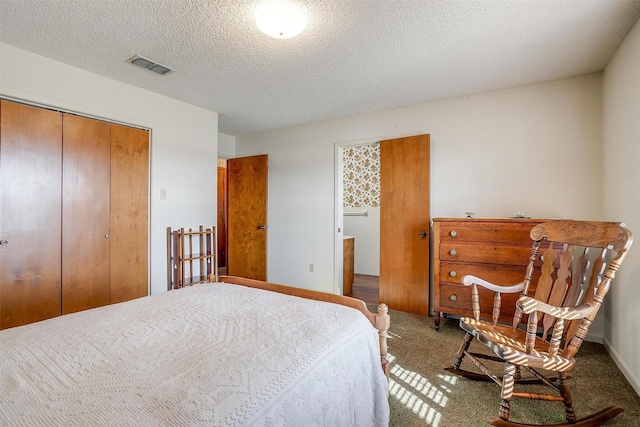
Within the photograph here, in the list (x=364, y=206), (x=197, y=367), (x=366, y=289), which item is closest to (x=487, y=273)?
(x=366, y=289)

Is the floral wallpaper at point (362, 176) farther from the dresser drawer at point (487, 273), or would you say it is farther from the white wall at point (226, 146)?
the dresser drawer at point (487, 273)

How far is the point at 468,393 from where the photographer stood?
1868 millimetres

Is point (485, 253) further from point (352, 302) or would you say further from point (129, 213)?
point (129, 213)

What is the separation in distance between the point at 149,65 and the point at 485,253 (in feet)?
11.1

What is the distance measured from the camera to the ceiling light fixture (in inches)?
72.5

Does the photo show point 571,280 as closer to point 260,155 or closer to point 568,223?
point 568,223

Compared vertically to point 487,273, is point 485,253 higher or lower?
higher

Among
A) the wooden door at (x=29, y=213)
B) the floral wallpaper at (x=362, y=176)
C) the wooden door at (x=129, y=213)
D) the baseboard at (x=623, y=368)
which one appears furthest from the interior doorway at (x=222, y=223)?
the baseboard at (x=623, y=368)

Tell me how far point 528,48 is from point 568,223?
140cm

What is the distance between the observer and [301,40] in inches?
87.6

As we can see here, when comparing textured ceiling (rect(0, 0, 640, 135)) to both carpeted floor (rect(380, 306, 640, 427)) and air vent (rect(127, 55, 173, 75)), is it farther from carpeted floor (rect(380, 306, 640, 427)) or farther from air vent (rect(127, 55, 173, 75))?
carpeted floor (rect(380, 306, 640, 427))

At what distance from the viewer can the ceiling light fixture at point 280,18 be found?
1.84m

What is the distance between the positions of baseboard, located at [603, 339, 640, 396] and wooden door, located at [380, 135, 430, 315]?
1.45 m

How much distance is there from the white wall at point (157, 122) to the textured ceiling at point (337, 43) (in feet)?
0.45
